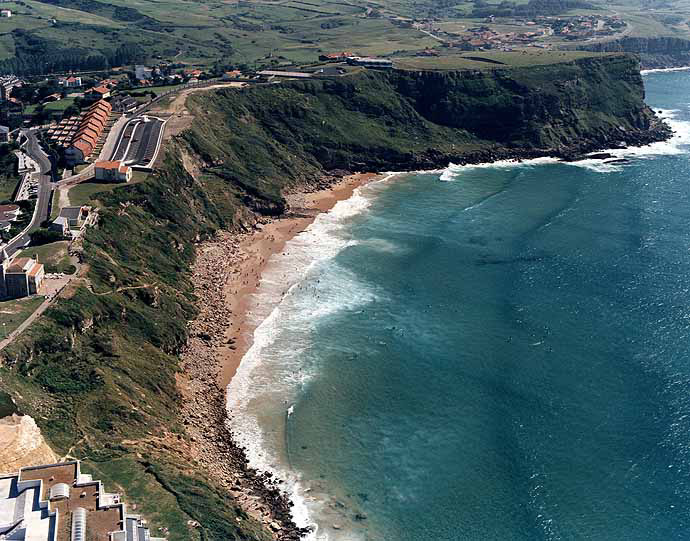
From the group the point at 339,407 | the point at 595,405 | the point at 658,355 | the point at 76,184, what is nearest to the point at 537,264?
the point at 658,355

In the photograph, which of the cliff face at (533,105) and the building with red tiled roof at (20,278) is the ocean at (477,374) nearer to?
the building with red tiled roof at (20,278)

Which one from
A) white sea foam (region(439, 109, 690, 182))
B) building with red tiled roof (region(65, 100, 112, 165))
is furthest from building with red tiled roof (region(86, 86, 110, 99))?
white sea foam (region(439, 109, 690, 182))

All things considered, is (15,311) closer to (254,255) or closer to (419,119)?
(254,255)

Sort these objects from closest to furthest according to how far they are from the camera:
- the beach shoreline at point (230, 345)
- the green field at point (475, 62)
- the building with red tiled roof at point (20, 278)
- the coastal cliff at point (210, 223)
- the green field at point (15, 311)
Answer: the coastal cliff at point (210, 223) → the beach shoreline at point (230, 345) → the green field at point (15, 311) → the building with red tiled roof at point (20, 278) → the green field at point (475, 62)

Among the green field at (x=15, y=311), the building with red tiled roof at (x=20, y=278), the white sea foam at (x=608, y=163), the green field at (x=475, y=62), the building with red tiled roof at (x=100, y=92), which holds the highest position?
the green field at (x=475, y=62)

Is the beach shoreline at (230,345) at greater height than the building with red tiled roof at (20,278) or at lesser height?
lesser

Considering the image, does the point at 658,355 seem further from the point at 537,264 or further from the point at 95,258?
the point at 95,258

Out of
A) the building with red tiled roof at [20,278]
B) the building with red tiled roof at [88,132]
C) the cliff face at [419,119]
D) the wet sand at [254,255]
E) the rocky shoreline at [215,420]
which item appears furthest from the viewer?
the cliff face at [419,119]

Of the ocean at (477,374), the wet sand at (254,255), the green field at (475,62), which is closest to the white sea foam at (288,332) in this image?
the ocean at (477,374)
